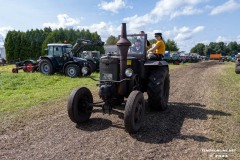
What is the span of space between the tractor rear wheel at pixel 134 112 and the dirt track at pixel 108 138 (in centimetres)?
18

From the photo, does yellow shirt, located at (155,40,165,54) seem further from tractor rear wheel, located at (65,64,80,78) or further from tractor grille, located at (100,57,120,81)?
tractor rear wheel, located at (65,64,80,78)

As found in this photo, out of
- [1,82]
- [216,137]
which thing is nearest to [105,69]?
[216,137]

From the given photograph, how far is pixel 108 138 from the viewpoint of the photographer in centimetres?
497

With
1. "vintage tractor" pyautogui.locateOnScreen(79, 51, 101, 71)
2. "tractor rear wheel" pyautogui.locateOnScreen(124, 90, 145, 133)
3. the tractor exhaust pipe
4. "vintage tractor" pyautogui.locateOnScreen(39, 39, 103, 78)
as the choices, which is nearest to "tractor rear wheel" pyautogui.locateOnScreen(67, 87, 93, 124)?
the tractor exhaust pipe

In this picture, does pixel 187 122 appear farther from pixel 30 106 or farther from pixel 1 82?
pixel 1 82

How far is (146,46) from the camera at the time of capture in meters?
7.09

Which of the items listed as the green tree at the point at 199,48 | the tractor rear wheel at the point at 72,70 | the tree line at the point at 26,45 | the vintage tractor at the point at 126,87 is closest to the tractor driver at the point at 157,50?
the vintage tractor at the point at 126,87

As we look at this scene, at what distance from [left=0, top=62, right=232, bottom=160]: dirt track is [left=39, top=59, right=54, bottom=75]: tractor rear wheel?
10580mm

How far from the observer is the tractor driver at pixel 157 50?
729 cm

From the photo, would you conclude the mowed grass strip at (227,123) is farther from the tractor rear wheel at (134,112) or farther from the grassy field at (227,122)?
the tractor rear wheel at (134,112)

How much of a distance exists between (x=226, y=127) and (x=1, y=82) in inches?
451

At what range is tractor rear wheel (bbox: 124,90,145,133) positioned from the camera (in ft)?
16.3

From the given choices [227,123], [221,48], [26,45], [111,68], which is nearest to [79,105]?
[111,68]

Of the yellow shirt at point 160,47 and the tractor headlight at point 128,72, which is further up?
the yellow shirt at point 160,47
